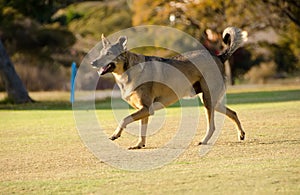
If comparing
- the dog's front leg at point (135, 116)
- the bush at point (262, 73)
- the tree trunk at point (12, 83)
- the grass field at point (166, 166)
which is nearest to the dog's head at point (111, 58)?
the dog's front leg at point (135, 116)

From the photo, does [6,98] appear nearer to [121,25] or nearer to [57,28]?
[57,28]

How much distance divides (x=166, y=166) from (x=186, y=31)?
45.2m

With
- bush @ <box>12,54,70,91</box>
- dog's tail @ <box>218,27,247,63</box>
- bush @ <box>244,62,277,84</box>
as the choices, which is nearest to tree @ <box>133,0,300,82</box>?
bush @ <box>244,62,277,84</box>

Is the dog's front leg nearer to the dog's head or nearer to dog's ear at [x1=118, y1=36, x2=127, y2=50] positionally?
the dog's head

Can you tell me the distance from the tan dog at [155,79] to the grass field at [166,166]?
2.31 feet

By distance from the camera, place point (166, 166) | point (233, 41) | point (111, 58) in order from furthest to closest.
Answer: point (233, 41)
point (111, 58)
point (166, 166)

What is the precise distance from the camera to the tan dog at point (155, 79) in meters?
12.1

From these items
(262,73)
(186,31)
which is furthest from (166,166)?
(186,31)

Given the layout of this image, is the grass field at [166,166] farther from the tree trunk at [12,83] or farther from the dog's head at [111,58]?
the tree trunk at [12,83]

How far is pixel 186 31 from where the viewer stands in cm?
5459

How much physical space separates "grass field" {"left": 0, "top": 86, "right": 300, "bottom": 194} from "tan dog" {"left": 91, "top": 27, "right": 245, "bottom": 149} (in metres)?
0.70

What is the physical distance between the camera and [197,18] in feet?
170

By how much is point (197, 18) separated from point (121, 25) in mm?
20812

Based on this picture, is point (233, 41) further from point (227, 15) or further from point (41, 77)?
point (227, 15)
